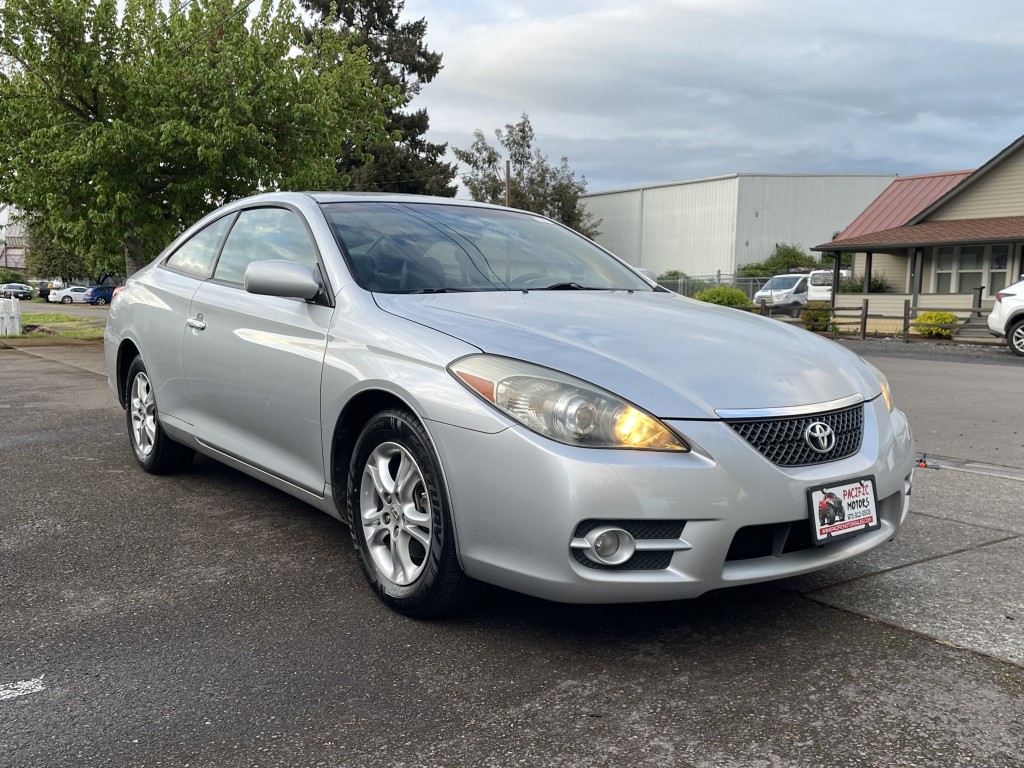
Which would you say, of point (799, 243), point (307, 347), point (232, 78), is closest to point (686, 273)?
point (799, 243)

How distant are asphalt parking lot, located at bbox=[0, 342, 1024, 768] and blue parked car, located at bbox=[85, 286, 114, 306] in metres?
60.8

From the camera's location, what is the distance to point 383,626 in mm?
3160

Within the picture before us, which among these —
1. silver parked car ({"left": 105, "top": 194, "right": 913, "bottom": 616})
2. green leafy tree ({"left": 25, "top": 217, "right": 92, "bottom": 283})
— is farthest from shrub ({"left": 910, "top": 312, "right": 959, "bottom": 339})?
green leafy tree ({"left": 25, "top": 217, "right": 92, "bottom": 283})

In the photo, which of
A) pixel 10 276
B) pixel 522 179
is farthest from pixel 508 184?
pixel 10 276

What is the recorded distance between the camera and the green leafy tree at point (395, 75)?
44.5 meters

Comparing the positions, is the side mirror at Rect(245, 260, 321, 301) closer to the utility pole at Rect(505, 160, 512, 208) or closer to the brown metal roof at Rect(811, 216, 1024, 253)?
the brown metal roof at Rect(811, 216, 1024, 253)

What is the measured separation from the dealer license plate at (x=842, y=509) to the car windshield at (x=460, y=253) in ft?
5.07

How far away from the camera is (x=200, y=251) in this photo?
5043mm

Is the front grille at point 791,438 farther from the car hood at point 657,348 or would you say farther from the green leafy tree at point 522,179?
the green leafy tree at point 522,179

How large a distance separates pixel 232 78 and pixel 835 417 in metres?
15.7

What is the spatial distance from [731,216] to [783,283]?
54.4 feet

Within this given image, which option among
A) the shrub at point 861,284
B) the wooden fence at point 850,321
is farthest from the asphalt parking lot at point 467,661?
the shrub at point 861,284

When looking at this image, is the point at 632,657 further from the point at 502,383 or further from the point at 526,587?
the point at 502,383

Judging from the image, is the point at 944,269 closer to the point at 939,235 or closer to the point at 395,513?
the point at 939,235
